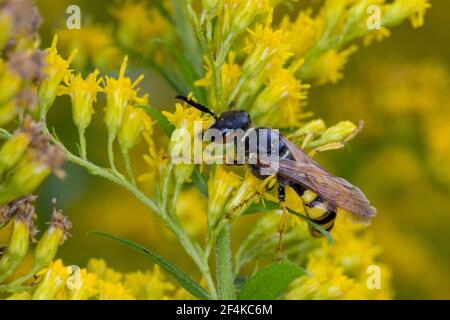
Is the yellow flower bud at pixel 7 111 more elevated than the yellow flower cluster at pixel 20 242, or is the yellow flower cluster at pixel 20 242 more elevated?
the yellow flower bud at pixel 7 111

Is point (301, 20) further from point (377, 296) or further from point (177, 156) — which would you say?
point (377, 296)

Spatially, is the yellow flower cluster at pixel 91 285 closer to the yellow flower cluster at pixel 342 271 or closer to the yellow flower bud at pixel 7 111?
the yellow flower cluster at pixel 342 271

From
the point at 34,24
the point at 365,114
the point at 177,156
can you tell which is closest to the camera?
the point at 34,24

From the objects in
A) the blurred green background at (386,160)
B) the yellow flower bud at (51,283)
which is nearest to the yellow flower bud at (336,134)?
the yellow flower bud at (51,283)

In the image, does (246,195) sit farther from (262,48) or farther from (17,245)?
(17,245)

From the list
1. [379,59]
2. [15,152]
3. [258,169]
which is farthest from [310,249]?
[379,59]

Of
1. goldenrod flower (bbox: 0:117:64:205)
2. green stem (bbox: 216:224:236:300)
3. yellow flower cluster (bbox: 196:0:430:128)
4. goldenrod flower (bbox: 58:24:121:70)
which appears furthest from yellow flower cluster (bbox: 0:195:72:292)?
goldenrod flower (bbox: 58:24:121:70)

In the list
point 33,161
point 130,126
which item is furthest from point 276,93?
point 33,161
